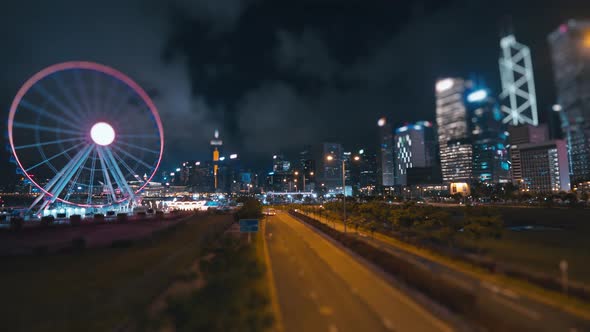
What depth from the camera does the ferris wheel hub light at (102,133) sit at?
160 feet

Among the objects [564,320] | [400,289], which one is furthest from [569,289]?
[400,289]

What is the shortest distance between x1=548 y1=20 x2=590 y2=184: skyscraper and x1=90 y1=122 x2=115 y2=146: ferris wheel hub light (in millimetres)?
194690

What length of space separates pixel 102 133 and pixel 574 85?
20440 centimetres

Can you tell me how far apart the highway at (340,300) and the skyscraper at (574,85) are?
190m

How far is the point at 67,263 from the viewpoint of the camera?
2075cm

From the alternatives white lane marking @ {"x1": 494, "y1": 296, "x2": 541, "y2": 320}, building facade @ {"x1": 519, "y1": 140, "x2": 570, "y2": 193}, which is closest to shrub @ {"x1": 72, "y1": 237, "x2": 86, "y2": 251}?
white lane marking @ {"x1": 494, "y1": 296, "x2": 541, "y2": 320}

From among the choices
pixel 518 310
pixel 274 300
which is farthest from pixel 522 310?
pixel 274 300

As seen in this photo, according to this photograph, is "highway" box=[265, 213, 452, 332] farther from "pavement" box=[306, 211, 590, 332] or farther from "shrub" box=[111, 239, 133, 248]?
"shrub" box=[111, 239, 133, 248]

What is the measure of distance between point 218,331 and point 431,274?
11180mm

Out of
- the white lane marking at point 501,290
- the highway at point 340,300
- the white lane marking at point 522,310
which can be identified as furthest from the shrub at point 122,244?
the white lane marking at point 522,310

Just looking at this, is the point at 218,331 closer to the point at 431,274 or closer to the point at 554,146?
the point at 431,274

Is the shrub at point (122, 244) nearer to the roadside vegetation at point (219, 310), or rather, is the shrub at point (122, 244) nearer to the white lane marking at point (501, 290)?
the roadside vegetation at point (219, 310)

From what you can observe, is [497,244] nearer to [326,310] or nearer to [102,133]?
[326,310]

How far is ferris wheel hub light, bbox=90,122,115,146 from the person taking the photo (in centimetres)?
4888
